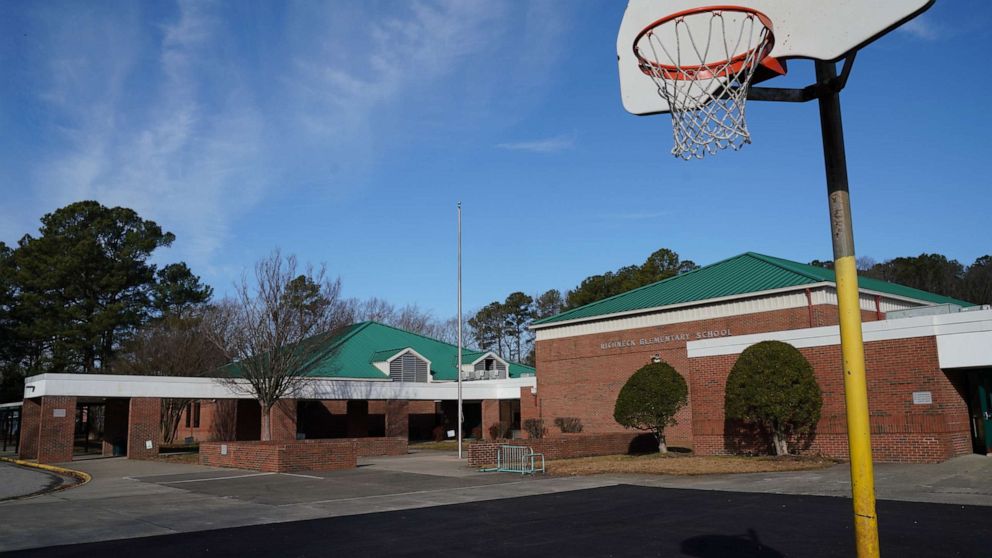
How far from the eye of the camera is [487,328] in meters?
91.8

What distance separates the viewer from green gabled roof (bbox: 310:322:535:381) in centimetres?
4300

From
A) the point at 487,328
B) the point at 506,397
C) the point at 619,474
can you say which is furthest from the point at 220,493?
the point at 487,328

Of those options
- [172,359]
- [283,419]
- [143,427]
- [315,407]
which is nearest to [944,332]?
[283,419]

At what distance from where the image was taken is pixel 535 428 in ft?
144

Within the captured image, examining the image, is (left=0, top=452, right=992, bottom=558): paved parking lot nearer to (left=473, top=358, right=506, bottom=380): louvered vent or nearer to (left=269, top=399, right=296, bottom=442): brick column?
(left=269, top=399, right=296, bottom=442): brick column

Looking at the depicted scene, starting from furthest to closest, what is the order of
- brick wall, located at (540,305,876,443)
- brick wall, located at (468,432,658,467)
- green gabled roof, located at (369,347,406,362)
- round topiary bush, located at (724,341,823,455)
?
green gabled roof, located at (369,347,406,362) → brick wall, located at (540,305,876,443) → brick wall, located at (468,432,658,467) → round topiary bush, located at (724,341,823,455)

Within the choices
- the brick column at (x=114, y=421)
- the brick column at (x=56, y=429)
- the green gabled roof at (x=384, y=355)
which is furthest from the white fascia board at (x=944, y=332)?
the brick column at (x=114, y=421)

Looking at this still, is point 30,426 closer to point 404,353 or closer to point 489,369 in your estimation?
point 404,353

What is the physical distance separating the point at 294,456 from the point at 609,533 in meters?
15.8

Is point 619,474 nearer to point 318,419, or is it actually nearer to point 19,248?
point 318,419

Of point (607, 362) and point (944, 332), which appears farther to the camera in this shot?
point (607, 362)

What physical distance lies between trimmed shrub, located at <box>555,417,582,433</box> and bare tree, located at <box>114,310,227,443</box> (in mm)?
21289

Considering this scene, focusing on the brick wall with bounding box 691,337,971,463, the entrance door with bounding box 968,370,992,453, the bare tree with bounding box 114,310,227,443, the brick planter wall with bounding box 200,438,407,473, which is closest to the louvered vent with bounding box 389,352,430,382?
the bare tree with bounding box 114,310,227,443

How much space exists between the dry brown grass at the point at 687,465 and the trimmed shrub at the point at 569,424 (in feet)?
57.0
